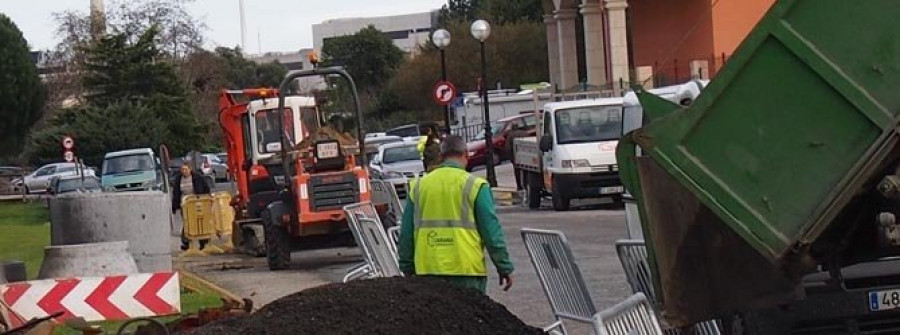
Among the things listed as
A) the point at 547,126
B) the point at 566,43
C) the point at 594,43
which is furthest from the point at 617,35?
the point at 547,126

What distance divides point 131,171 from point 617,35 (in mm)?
14304

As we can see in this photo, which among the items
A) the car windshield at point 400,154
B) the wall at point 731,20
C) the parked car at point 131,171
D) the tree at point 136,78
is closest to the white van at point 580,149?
the car windshield at point 400,154

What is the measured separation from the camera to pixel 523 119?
53406mm

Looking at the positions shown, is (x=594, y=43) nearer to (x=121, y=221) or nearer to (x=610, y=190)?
(x=610, y=190)

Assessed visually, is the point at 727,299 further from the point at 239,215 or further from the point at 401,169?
the point at 401,169

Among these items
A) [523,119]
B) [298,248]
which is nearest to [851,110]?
[298,248]

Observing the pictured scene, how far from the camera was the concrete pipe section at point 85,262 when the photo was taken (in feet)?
50.3

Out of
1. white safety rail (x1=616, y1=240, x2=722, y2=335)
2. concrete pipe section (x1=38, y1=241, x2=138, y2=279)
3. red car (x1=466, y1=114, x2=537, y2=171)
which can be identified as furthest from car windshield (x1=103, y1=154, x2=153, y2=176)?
white safety rail (x1=616, y1=240, x2=722, y2=335)

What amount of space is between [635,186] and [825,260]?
4.01 feet

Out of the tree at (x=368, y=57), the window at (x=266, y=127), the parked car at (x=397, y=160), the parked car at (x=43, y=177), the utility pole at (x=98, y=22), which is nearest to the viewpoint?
the window at (x=266, y=127)

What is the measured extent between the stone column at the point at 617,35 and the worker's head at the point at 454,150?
36855 millimetres

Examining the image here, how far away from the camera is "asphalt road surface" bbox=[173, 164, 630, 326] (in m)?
15.8

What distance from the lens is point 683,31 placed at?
49.5 m

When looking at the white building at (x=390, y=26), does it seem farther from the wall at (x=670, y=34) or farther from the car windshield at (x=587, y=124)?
the car windshield at (x=587, y=124)
